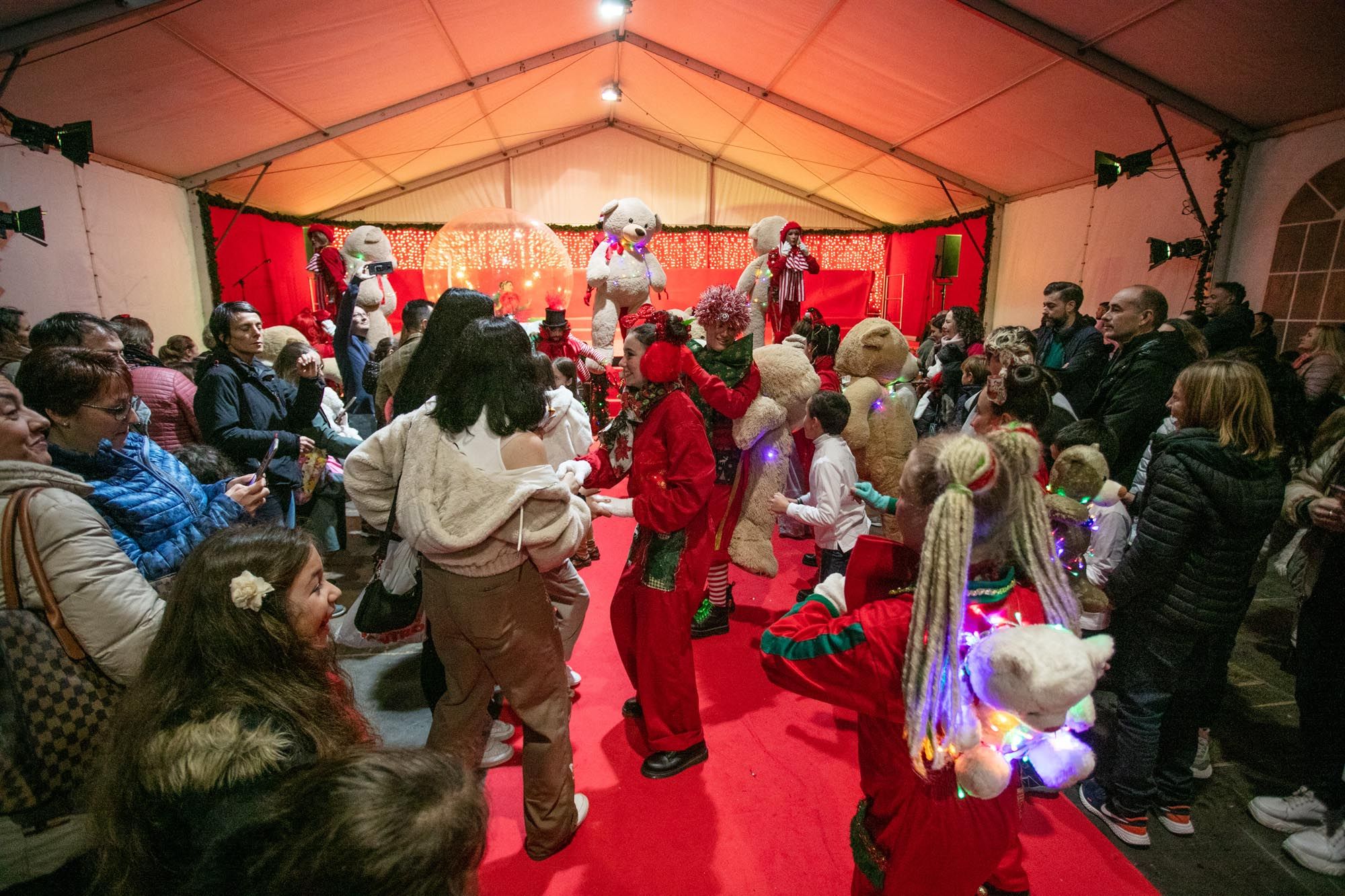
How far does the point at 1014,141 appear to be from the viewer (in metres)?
7.73

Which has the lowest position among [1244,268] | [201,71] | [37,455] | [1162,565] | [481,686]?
[481,686]

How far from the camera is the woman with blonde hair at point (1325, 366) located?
400 cm

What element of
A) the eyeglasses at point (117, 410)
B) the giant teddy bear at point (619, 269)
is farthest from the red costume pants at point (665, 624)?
the giant teddy bear at point (619, 269)

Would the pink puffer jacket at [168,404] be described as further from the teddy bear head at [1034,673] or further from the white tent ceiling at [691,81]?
the white tent ceiling at [691,81]

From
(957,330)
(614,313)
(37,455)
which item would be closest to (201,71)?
(614,313)

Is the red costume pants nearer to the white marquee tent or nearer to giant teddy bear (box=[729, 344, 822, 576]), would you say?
giant teddy bear (box=[729, 344, 822, 576])

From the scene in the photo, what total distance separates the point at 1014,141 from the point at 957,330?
426 cm

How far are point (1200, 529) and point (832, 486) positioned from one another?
4.31ft

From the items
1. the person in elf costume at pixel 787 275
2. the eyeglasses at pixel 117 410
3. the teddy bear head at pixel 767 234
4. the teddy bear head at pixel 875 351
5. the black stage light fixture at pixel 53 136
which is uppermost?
the black stage light fixture at pixel 53 136

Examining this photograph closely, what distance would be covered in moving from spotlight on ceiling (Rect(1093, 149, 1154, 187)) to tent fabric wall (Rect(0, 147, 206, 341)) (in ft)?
33.2

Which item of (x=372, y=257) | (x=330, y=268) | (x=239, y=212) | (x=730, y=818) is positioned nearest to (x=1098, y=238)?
(x=372, y=257)

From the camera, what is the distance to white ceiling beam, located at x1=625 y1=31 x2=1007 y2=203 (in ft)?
29.1

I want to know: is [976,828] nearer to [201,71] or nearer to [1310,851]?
[1310,851]

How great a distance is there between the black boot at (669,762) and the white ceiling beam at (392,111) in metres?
8.98
